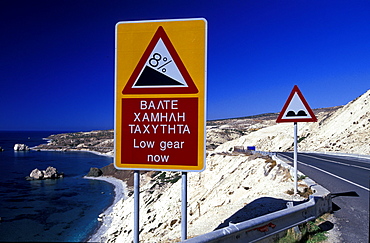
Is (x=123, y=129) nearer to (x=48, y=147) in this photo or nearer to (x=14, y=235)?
(x=14, y=235)

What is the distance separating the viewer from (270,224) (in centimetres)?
338

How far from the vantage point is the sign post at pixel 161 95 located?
7.17ft

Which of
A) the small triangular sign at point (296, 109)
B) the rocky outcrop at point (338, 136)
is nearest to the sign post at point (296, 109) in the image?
the small triangular sign at point (296, 109)

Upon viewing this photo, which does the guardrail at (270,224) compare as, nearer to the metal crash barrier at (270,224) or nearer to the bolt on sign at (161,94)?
the metal crash barrier at (270,224)

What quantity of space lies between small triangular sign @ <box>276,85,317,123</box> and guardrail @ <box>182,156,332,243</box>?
1.37m

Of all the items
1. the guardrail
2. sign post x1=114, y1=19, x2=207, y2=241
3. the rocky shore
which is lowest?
the rocky shore

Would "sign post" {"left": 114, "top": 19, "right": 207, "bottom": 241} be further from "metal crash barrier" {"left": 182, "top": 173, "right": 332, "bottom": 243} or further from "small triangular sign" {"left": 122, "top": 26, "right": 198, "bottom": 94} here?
"metal crash barrier" {"left": 182, "top": 173, "right": 332, "bottom": 243}

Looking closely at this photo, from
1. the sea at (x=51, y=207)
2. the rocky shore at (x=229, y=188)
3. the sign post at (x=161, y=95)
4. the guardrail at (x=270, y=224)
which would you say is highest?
the sign post at (x=161, y=95)

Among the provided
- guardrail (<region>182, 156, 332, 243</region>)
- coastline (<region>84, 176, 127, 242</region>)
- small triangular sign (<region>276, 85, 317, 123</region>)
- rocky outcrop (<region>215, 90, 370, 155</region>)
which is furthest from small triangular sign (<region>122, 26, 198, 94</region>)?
coastline (<region>84, 176, 127, 242</region>)

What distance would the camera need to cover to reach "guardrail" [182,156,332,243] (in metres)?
2.79

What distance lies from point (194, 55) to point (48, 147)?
15841cm

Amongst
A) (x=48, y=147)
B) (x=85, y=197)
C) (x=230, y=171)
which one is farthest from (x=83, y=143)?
(x=230, y=171)

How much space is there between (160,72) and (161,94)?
18 centimetres

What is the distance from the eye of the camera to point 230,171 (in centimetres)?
1975
